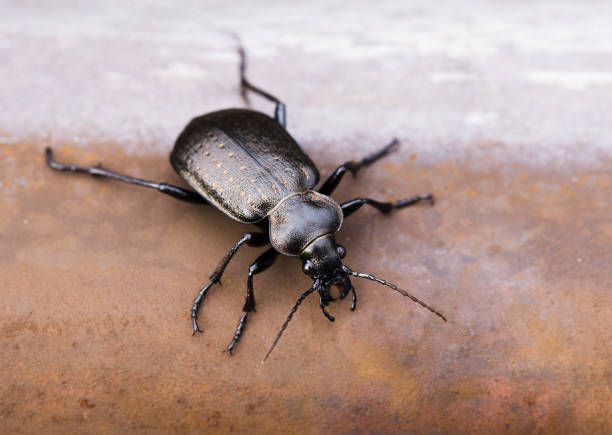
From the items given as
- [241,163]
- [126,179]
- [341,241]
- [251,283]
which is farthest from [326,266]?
[126,179]

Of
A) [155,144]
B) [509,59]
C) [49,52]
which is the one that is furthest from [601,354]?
[49,52]

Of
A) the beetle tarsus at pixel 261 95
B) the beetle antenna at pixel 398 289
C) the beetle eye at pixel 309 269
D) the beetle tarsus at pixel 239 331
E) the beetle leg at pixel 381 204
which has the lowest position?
the beetle tarsus at pixel 239 331

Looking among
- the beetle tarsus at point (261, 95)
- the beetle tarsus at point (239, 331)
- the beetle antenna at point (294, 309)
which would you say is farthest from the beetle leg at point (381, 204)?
the beetle tarsus at point (239, 331)

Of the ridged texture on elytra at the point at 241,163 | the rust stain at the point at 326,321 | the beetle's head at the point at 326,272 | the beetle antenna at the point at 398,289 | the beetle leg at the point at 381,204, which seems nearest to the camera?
the rust stain at the point at 326,321

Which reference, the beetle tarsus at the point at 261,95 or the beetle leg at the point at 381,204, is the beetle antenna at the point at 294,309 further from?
the beetle tarsus at the point at 261,95

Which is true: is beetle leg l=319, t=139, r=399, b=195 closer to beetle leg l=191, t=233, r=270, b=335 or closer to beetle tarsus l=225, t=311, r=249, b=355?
beetle leg l=191, t=233, r=270, b=335

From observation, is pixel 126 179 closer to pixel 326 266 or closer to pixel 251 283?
pixel 251 283
